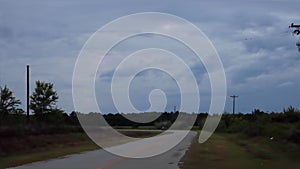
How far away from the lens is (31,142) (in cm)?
4375

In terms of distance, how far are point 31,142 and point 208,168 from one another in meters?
23.4

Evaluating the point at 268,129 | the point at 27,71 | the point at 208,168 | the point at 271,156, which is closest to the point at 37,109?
the point at 27,71

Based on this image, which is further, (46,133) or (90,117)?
(90,117)

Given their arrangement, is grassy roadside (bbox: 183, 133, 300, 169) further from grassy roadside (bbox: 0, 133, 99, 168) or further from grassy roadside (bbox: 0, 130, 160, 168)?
grassy roadside (bbox: 0, 133, 99, 168)

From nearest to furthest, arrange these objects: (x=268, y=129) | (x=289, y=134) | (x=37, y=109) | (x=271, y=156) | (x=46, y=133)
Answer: (x=271, y=156) < (x=289, y=134) < (x=268, y=129) < (x=46, y=133) < (x=37, y=109)

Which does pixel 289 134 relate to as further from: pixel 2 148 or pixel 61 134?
pixel 61 134

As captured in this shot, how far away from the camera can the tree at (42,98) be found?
2857 inches

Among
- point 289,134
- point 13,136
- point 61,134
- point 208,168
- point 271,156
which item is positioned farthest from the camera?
point 61,134

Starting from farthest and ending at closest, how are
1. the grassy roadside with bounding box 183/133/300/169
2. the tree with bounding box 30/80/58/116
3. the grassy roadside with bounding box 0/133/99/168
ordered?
1. the tree with bounding box 30/80/58/116
2. the grassy roadside with bounding box 0/133/99/168
3. the grassy roadside with bounding box 183/133/300/169

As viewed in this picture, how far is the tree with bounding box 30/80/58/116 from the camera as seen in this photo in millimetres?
72562

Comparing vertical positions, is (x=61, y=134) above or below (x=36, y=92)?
below

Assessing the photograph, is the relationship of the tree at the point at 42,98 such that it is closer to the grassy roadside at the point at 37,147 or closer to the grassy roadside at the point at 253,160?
the grassy roadside at the point at 37,147

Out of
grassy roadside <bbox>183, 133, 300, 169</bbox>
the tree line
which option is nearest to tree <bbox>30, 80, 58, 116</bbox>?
the tree line

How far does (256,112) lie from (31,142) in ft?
160
